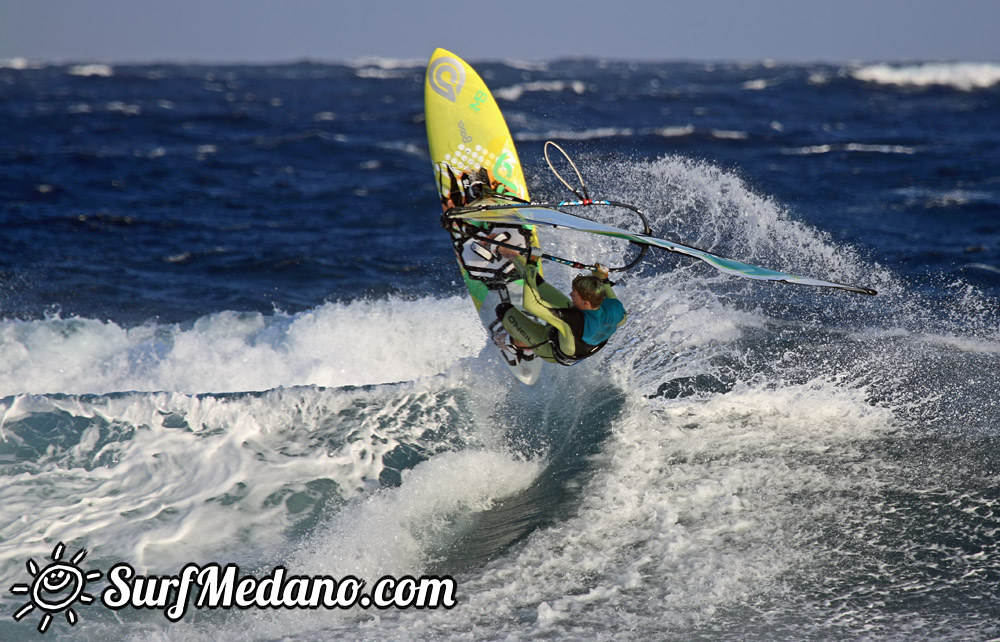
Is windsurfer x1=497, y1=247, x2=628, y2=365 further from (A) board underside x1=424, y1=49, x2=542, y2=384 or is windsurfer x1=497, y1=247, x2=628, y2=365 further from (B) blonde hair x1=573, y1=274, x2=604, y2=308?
(A) board underside x1=424, y1=49, x2=542, y2=384

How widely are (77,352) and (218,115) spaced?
78.6 ft

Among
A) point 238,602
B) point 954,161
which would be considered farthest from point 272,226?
point 954,161

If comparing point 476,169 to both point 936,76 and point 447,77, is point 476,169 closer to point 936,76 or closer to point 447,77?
point 447,77

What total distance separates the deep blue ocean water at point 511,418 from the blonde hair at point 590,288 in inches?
64.1

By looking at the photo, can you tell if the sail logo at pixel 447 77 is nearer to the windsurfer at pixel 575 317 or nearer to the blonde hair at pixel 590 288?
the windsurfer at pixel 575 317

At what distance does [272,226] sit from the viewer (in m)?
16.1

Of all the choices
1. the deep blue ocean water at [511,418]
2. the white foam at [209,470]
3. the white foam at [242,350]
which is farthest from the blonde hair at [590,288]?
the white foam at [242,350]

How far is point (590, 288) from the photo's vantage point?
666cm

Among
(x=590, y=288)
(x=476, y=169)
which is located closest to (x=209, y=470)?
(x=590, y=288)

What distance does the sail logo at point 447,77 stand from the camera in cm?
1007

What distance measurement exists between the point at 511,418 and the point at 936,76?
53394 mm

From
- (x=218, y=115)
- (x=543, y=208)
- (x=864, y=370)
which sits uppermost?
(x=543, y=208)

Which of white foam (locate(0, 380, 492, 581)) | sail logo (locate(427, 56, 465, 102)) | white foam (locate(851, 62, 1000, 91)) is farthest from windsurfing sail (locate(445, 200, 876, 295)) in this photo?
white foam (locate(851, 62, 1000, 91))

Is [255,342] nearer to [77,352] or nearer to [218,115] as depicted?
[77,352]
